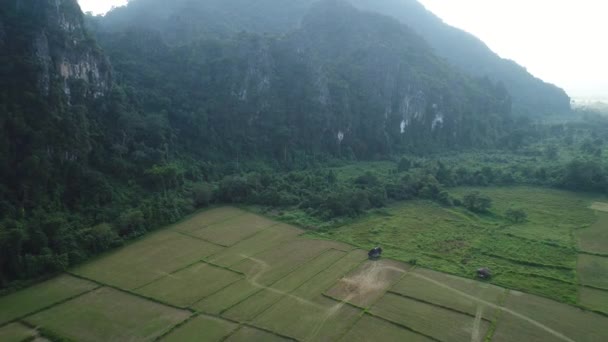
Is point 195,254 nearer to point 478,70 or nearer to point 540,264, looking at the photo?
point 540,264

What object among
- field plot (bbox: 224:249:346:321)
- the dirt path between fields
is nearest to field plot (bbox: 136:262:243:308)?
field plot (bbox: 224:249:346:321)

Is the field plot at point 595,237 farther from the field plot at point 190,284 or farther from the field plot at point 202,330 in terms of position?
the field plot at point 202,330

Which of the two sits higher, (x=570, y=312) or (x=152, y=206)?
(x=152, y=206)

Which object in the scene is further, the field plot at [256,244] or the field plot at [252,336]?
the field plot at [256,244]

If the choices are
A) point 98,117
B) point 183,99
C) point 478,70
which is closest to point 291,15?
point 478,70

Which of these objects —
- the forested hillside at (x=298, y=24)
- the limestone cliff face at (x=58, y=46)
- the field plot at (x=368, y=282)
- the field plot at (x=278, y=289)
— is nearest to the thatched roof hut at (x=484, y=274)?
the field plot at (x=368, y=282)

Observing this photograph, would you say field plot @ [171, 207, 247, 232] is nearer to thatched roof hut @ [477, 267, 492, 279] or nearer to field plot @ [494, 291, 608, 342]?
thatched roof hut @ [477, 267, 492, 279]

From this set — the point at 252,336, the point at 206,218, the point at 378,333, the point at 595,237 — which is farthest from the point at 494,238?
the point at 206,218
